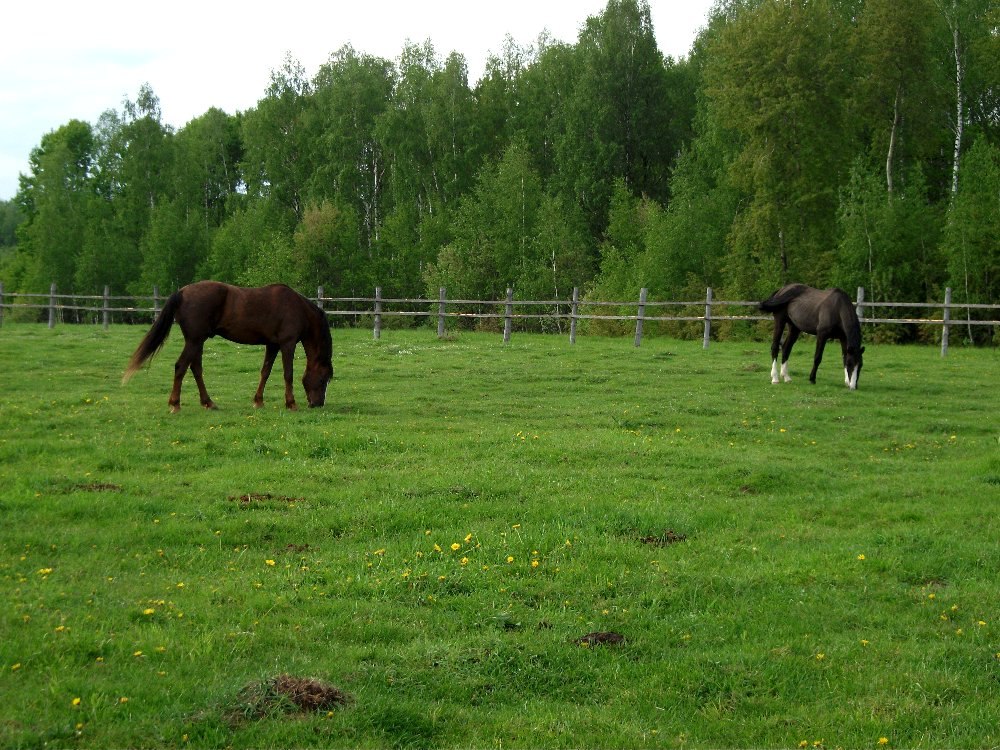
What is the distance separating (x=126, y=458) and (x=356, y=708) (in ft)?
20.6

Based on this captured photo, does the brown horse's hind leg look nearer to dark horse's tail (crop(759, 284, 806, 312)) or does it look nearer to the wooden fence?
dark horse's tail (crop(759, 284, 806, 312))

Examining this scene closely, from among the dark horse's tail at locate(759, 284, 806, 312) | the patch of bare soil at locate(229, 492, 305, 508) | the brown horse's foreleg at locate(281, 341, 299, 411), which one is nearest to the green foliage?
the dark horse's tail at locate(759, 284, 806, 312)

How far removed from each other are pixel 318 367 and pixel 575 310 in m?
15.0

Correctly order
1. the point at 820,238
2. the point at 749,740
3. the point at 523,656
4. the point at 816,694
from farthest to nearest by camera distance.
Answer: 1. the point at 820,238
2. the point at 523,656
3. the point at 816,694
4. the point at 749,740

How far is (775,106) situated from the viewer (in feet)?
99.8

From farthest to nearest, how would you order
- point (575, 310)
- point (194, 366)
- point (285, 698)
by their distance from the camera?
1. point (575, 310)
2. point (194, 366)
3. point (285, 698)

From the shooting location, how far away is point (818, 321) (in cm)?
1684

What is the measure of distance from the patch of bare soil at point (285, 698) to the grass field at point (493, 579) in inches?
0.8

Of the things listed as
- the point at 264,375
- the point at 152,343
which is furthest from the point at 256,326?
the point at 152,343

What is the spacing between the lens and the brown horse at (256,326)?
13062 mm

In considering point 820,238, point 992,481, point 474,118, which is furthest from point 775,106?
point 992,481

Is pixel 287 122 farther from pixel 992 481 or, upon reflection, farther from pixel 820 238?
pixel 992 481

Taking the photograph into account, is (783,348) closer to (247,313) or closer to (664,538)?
(247,313)

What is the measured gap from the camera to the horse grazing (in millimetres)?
16172
